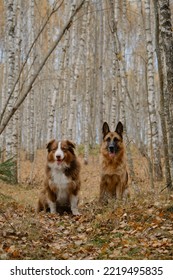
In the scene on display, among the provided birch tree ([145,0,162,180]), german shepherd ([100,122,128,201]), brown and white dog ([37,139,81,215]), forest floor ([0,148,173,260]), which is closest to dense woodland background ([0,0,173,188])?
birch tree ([145,0,162,180])

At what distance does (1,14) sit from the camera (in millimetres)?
29188

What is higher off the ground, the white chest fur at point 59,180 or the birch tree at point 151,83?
the birch tree at point 151,83

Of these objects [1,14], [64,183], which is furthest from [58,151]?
[1,14]

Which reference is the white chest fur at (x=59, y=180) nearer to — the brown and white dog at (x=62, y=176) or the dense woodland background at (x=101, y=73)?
the brown and white dog at (x=62, y=176)

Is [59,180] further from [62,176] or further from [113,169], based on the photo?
[113,169]

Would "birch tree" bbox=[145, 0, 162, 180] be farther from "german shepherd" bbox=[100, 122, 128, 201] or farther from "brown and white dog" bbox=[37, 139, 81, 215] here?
"brown and white dog" bbox=[37, 139, 81, 215]

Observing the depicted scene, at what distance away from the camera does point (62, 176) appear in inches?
319

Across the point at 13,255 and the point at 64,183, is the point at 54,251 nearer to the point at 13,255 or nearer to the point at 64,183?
the point at 13,255

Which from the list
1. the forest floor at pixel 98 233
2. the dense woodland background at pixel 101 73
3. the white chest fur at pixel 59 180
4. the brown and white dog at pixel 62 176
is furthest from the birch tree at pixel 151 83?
the forest floor at pixel 98 233

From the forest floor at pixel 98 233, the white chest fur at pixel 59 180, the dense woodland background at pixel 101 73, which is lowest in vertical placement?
the forest floor at pixel 98 233

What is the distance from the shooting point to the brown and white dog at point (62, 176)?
8008 millimetres

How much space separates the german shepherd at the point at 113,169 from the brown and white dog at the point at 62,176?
2.22 ft
